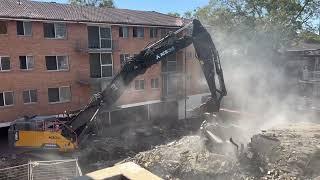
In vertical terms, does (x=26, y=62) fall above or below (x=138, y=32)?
below

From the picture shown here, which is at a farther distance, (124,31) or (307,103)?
(124,31)

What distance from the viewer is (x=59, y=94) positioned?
31.1 metres

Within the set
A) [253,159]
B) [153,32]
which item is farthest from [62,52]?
[253,159]

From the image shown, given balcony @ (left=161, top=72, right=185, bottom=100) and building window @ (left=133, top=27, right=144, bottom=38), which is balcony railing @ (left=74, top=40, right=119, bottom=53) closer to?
building window @ (left=133, top=27, right=144, bottom=38)

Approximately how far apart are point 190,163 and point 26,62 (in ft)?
58.5

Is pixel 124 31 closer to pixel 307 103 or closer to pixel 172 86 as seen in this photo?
pixel 172 86

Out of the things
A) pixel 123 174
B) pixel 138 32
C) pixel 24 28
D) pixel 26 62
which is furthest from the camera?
pixel 138 32

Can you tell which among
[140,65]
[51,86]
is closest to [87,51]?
[51,86]

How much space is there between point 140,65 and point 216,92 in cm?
474

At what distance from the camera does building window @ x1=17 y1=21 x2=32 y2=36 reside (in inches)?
1116

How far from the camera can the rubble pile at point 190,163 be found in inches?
659

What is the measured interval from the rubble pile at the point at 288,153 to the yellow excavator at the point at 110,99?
3.17 m

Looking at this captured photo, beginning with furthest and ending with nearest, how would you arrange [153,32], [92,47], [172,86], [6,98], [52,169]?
[172,86] → [153,32] → [92,47] → [6,98] → [52,169]

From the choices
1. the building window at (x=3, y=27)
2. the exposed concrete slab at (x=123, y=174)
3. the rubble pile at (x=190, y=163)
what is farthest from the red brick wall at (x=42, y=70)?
the exposed concrete slab at (x=123, y=174)
